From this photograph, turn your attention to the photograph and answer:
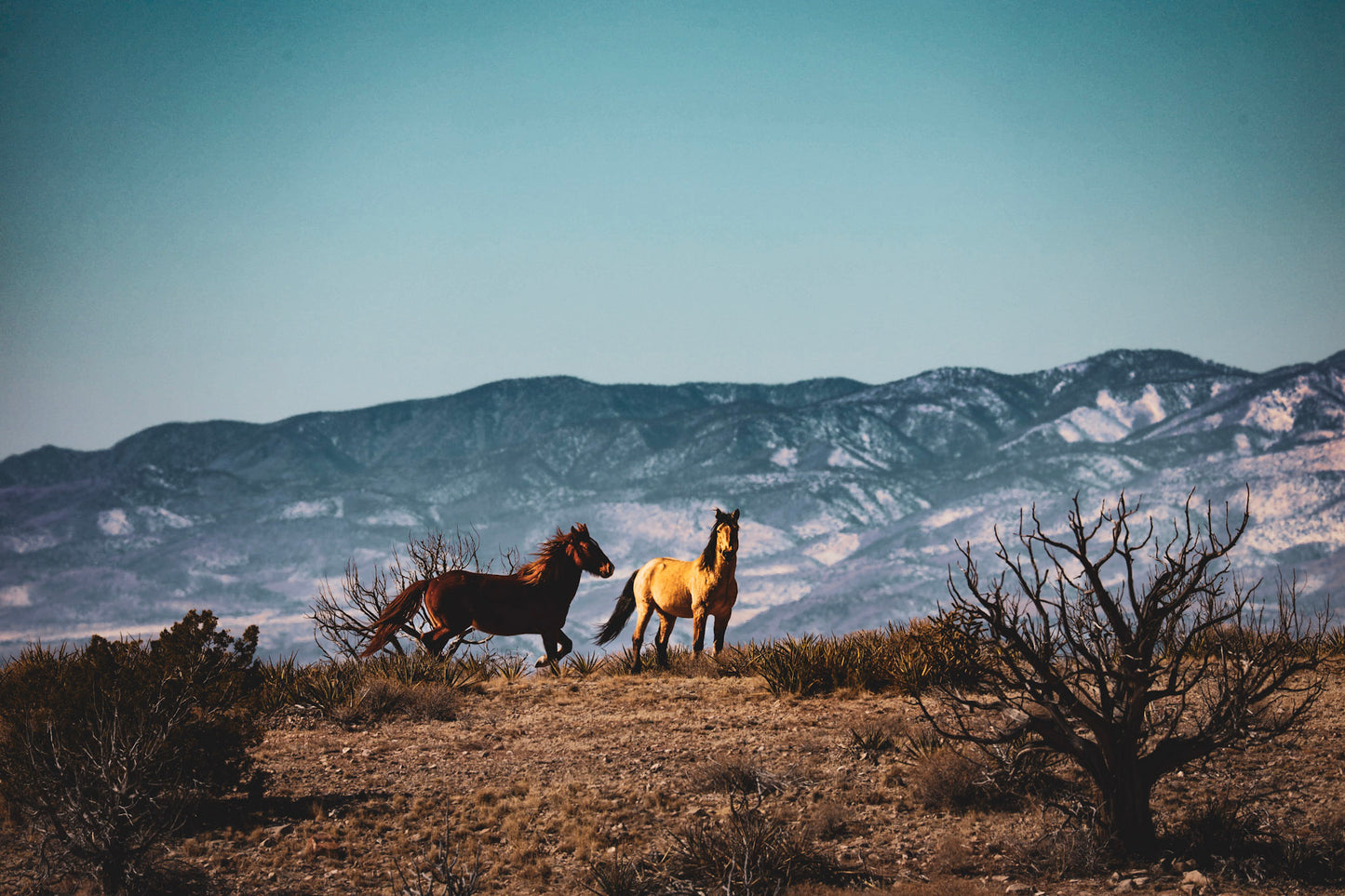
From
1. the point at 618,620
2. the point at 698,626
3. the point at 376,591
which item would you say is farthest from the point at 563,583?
the point at 376,591

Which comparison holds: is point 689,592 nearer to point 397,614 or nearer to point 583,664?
point 583,664

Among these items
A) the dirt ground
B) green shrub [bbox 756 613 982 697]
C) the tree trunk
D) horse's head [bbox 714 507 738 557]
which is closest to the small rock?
the dirt ground

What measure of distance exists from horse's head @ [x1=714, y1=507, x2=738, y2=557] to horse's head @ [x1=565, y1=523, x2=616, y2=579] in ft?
5.44

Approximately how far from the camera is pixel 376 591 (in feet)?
63.5

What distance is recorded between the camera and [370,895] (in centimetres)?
862

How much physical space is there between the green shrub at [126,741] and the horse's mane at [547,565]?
4.35 m

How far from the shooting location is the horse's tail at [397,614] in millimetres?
15141

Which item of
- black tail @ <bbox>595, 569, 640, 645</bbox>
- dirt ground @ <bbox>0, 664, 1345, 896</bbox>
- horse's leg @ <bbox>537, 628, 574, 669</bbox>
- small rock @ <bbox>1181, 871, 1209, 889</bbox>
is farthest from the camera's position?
black tail @ <bbox>595, 569, 640, 645</bbox>

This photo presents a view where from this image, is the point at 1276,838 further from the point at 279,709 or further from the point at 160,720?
the point at 279,709

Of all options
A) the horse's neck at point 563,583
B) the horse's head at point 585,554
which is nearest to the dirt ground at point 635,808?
the horse's neck at point 563,583

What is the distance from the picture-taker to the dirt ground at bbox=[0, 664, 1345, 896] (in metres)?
8.83

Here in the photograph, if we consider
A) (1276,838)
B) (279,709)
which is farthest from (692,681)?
(1276,838)

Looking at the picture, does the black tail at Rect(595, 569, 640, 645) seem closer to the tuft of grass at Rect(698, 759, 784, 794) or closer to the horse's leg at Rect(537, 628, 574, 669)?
the horse's leg at Rect(537, 628, 574, 669)

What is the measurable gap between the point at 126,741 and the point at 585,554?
7138 millimetres
